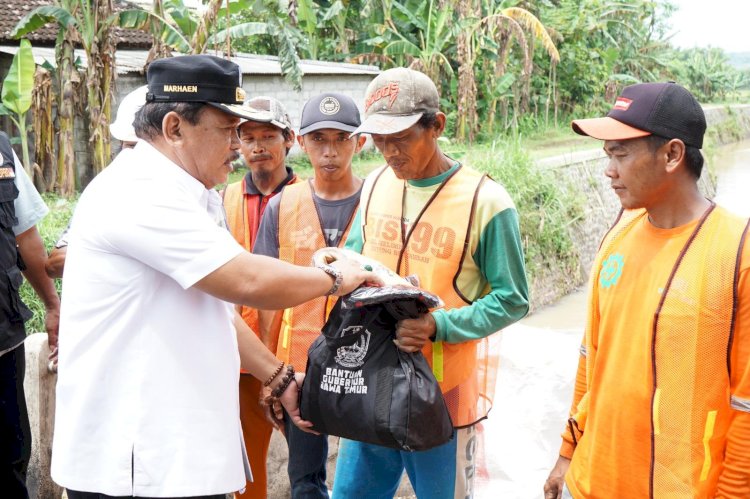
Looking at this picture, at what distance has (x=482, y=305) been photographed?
2.68m

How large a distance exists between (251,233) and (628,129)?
6.42 ft

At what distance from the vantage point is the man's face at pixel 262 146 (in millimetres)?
3658

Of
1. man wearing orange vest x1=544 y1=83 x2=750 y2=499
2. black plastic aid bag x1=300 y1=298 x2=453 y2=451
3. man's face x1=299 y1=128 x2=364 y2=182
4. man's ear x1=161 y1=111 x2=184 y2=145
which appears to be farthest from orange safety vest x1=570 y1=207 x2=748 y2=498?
man's face x1=299 y1=128 x2=364 y2=182

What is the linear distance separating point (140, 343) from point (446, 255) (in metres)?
1.08

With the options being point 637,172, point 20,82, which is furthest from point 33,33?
point 637,172

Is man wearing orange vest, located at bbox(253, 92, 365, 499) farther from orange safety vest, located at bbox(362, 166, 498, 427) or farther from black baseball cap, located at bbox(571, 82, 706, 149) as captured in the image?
black baseball cap, located at bbox(571, 82, 706, 149)

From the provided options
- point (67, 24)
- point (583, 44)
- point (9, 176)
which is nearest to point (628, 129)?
point (9, 176)

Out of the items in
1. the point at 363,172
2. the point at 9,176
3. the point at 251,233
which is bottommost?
the point at 363,172

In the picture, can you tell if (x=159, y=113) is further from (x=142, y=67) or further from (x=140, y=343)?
(x=142, y=67)

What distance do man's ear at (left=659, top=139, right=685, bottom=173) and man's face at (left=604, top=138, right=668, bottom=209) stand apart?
0.5 inches

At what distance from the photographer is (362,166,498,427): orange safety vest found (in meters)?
2.74

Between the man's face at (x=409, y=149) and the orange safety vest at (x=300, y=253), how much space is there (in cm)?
63

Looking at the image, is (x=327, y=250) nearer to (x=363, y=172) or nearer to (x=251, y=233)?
(x=251, y=233)

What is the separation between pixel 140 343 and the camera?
2.09 metres
